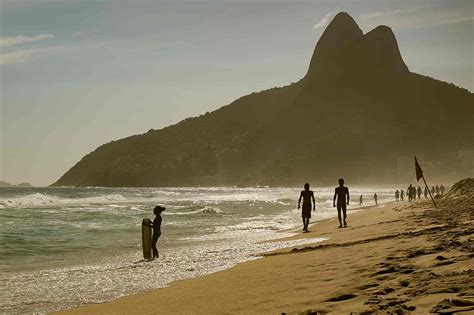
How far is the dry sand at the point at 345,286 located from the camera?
5.33m

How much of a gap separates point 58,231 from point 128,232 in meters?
3.30

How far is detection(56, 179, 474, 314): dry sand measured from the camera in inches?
210

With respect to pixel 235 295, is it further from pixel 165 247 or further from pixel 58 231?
pixel 58 231

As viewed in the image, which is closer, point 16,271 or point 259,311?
point 259,311

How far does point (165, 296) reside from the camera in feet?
27.1

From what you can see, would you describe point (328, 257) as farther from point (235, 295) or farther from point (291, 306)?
point (291, 306)

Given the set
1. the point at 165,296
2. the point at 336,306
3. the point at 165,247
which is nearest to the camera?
the point at 336,306

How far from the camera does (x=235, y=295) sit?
739cm

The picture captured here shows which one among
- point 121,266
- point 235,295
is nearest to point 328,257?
point 235,295

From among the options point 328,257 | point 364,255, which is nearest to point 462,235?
point 364,255

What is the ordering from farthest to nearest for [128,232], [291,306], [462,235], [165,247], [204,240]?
[128,232] → [204,240] → [165,247] → [462,235] → [291,306]

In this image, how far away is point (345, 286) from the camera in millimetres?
6551

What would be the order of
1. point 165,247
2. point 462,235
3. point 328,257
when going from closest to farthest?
point 462,235 < point 328,257 < point 165,247

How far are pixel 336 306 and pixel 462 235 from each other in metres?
4.36
